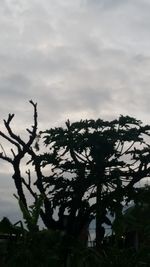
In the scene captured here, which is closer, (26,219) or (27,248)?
(27,248)

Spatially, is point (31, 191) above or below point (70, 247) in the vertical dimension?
above

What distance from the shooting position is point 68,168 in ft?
47.8

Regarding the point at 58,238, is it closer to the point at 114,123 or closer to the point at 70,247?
the point at 70,247

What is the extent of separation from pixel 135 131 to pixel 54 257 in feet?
32.6

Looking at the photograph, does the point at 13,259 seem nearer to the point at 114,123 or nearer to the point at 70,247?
the point at 70,247

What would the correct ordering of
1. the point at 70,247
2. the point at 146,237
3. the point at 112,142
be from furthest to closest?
the point at 112,142 < the point at 146,237 < the point at 70,247

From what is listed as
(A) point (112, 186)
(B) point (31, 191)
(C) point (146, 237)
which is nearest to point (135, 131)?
(A) point (112, 186)

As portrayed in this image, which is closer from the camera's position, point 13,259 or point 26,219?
point 13,259

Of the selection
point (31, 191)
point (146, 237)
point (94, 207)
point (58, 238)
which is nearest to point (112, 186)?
point (94, 207)

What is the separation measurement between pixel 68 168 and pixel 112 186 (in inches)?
71.0

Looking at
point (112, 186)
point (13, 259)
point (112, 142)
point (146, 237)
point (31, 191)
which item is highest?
point (112, 142)

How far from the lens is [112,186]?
524 inches

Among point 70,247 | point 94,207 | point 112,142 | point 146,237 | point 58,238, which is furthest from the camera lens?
point 112,142

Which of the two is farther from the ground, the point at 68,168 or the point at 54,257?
the point at 68,168
